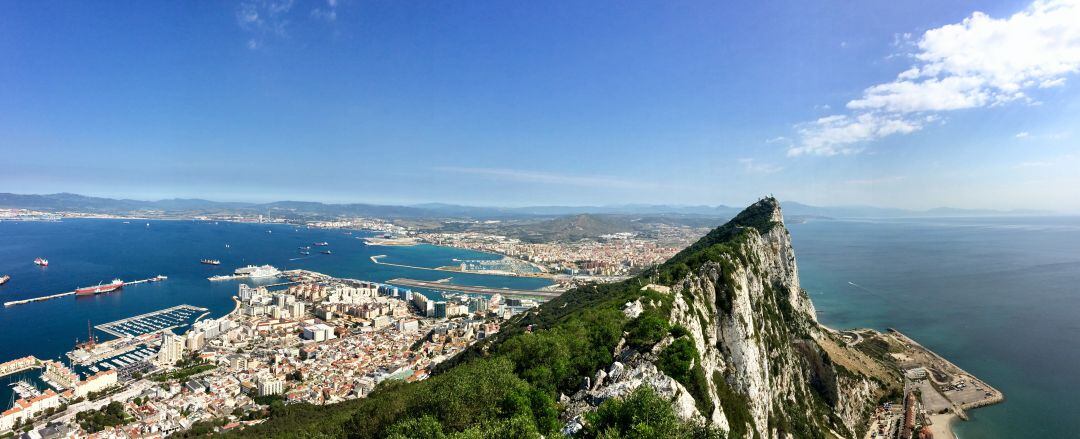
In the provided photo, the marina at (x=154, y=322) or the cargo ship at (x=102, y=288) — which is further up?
the cargo ship at (x=102, y=288)

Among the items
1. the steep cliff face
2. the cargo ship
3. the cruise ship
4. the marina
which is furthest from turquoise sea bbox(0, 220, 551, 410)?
the steep cliff face

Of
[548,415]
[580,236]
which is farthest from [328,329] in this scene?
[580,236]

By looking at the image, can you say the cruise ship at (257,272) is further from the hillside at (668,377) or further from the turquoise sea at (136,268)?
the hillside at (668,377)

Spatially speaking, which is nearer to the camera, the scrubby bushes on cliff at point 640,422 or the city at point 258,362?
the scrubby bushes on cliff at point 640,422

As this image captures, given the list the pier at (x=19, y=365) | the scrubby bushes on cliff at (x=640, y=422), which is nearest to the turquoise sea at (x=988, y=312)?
the scrubby bushes on cliff at (x=640, y=422)

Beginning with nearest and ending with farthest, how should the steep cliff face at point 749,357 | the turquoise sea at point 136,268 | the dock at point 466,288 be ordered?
the steep cliff face at point 749,357 < the turquoise sea at point 136,268 < the dock at point 466,288

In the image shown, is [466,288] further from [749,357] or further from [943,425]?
[943,425]
